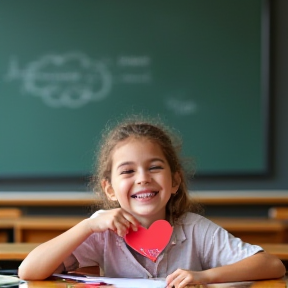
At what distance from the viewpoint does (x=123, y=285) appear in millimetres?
1439

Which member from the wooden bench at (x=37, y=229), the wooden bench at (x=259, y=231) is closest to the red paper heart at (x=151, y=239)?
the wooden bench at (x=259, y=231)

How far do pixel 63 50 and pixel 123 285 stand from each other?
14.0 feet

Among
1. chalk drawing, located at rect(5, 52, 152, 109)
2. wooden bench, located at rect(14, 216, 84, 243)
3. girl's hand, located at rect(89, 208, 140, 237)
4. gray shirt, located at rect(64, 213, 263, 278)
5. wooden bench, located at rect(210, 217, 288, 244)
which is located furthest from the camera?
chalk drawing, located at rect(5, 52, 152, 109)

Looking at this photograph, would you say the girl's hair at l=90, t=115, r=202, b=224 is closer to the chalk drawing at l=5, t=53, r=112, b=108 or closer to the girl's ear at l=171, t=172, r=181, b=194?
the girl's ear at l=171, t=172, r=181, b=194

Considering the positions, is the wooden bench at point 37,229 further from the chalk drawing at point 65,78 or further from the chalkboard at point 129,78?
the chalk drawing at point 65,78

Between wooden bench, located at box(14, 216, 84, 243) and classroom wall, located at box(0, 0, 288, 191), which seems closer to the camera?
wooden bench, located at box(14, 216, 84, 243)

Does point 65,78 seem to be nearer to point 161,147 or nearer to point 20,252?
point 20,252

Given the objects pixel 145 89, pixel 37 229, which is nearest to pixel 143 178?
pixel 37 229

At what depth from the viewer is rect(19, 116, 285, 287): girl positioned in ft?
5.00

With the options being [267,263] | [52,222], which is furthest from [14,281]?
[52,222]

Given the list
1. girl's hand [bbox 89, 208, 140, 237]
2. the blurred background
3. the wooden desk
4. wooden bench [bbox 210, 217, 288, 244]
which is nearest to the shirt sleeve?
girl's hand [bbox 89, 208, 140, 237]

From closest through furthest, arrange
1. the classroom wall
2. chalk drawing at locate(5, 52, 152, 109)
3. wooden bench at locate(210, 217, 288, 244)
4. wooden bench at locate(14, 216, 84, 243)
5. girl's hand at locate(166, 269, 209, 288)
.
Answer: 1. girl's hand at locate(166, 269, 209, 288)
2. wooden bench at locate(210, 217, 288, 244)
3. wooden bench at locate(14, 216, 84, 243)
4. the classroom wall
5. chalk drawing at locate(5, 52, 152, 109)

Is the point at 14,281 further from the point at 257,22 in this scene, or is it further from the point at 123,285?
the point at 257,22

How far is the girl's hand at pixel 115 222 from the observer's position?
150 centimetres
